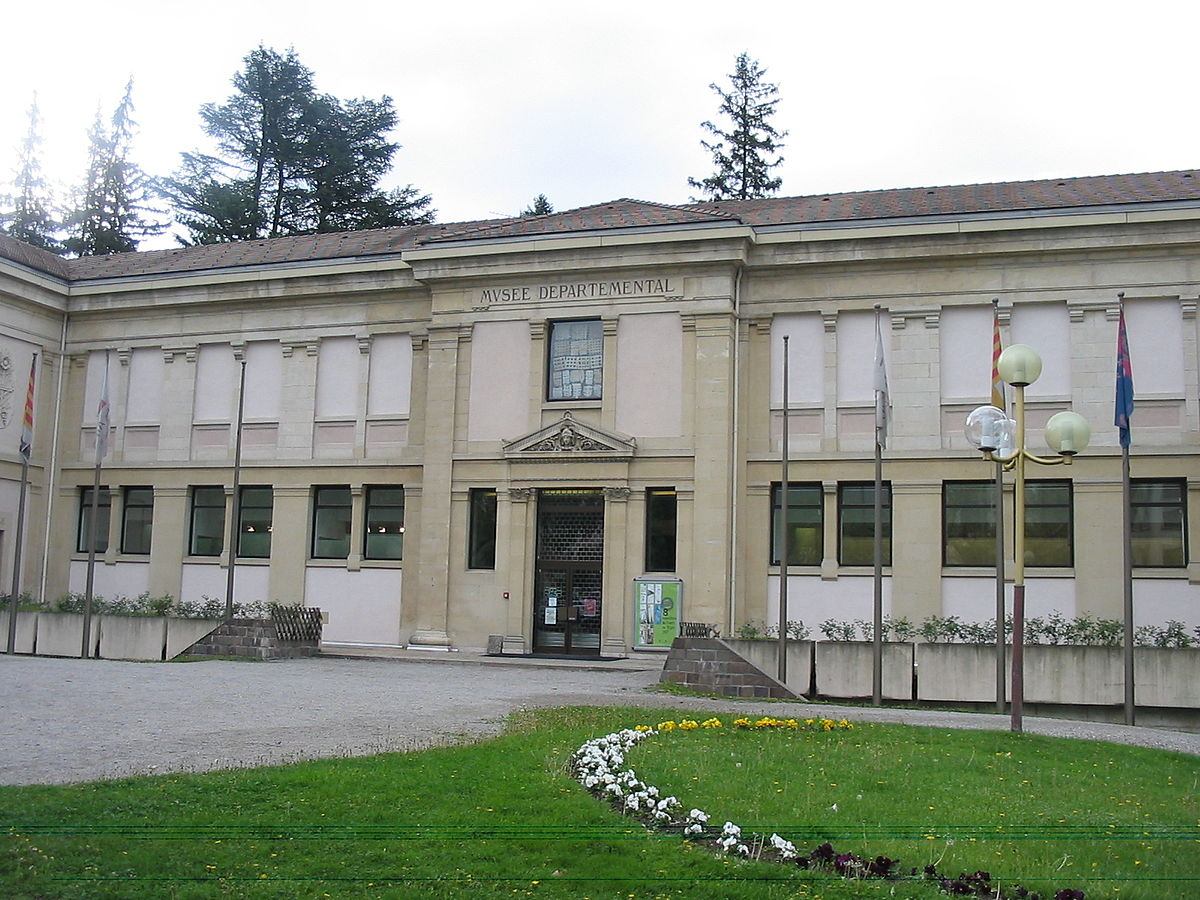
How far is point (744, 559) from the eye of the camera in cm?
3200

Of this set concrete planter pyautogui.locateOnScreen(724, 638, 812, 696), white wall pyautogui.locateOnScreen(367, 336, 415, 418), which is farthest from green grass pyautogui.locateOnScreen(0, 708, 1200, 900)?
white wall pyautogui.locateOnScreen(367, 336, 415, 418)

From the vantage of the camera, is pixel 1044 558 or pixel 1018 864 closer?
pixel 1018 864

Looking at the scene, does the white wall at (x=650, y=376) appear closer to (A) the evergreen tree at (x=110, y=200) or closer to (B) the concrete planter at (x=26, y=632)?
(B) the concrete planter at (x=26, y=632)

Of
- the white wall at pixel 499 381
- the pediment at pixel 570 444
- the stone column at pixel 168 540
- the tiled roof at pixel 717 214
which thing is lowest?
the stone column at pixel 168 540

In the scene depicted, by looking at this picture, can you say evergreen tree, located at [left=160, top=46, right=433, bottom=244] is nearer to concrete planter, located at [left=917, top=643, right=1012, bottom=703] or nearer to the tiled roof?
the tiled roof

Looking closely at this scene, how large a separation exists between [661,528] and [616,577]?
5.69 feet

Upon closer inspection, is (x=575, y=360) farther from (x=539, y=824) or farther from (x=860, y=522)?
(x=539, y=824)

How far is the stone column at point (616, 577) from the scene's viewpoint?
104ft

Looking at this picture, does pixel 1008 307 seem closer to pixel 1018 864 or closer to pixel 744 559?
pixel 744 559

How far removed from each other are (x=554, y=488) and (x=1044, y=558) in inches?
489

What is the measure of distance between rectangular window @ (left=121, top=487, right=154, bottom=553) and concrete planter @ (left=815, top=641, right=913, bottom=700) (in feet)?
74.8

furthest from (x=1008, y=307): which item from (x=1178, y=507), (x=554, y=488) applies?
(x=554, y=488)

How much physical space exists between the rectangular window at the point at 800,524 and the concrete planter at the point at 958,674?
24.1 feet

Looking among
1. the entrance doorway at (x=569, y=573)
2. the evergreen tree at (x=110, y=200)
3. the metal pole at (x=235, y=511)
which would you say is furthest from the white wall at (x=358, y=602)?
the evergreen tree at (x=110, y=200)
